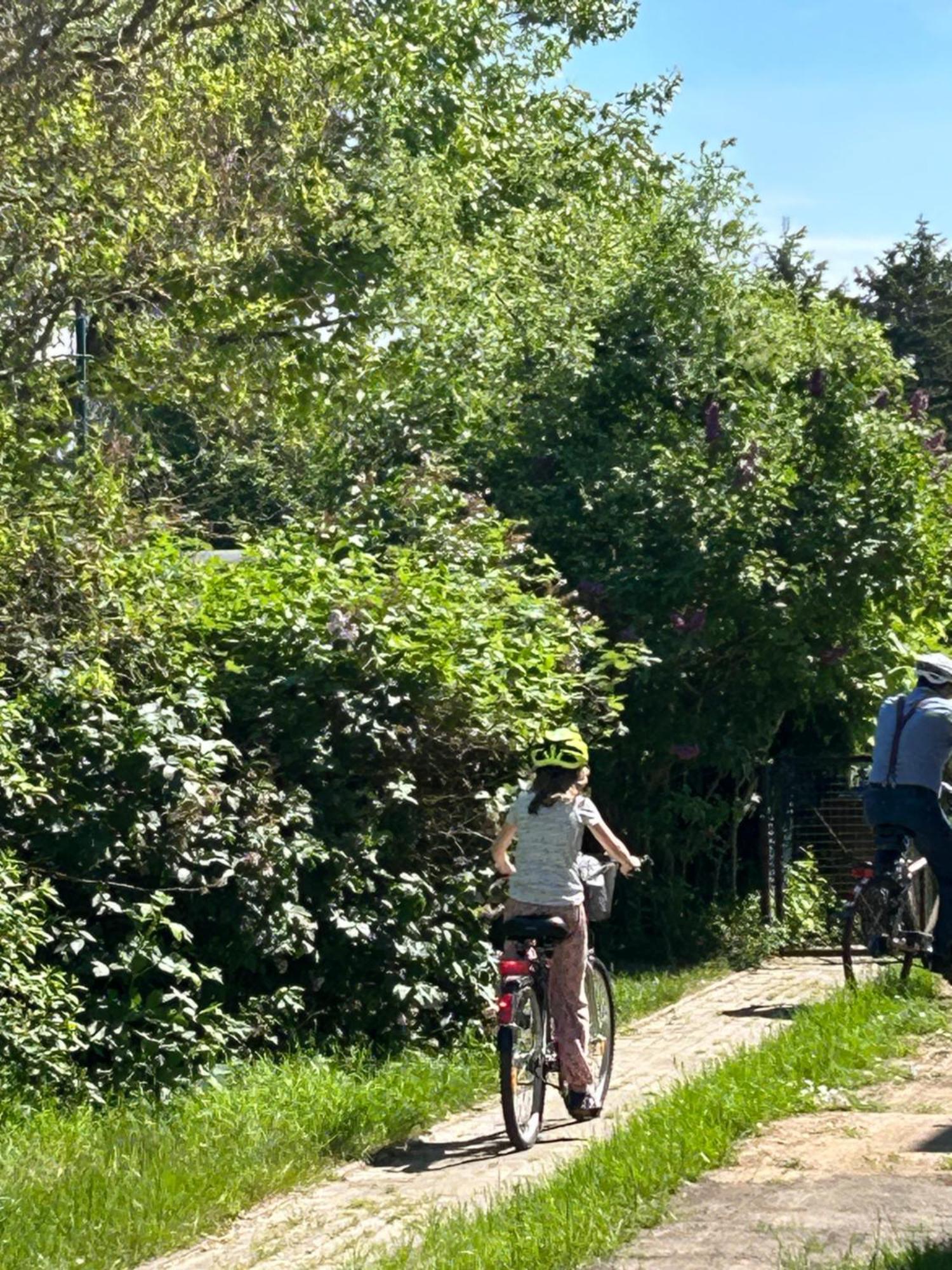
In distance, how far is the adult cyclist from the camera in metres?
11.2

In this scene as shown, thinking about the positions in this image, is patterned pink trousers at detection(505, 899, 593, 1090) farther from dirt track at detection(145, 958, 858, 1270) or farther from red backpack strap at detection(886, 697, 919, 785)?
red backpack strap at detection(886, 697, 919, 785)

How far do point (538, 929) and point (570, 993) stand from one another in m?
0.40

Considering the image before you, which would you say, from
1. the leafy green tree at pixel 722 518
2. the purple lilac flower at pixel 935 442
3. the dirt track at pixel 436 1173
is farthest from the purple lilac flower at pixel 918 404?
the dirt track at pixel 436 1173

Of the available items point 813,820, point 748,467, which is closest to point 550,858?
point 748,467

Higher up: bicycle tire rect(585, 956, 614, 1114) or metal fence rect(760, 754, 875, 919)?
metal fence rect(760, 754, 875, 919)

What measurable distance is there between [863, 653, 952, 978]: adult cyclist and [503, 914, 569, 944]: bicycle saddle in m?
3.29

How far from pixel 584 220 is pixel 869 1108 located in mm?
21143

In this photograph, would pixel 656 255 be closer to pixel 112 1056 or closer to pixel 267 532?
pixel 267 532

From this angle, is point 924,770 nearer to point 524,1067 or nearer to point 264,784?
point 524,1067

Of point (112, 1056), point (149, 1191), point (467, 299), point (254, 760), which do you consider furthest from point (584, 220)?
point (149, 1191)

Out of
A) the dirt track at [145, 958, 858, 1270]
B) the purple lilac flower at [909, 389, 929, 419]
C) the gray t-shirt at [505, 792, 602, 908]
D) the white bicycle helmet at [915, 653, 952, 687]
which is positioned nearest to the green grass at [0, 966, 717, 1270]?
the dirt track at [145, 958, 858, 1270]

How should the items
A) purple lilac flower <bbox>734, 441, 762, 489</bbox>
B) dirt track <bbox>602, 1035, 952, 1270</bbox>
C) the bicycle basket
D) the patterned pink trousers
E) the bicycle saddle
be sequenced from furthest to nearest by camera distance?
1. purple lilac flower <bbox>734, 441, 762, 489</bbox>
2. the bicycle basket
3. the patterned pink trousers
4. the bicycle saddle
5. dirt track <bbox>602, 1035, 952, 1270</bbox>

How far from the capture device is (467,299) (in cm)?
2308

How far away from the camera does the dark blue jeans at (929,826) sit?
11.2 m
